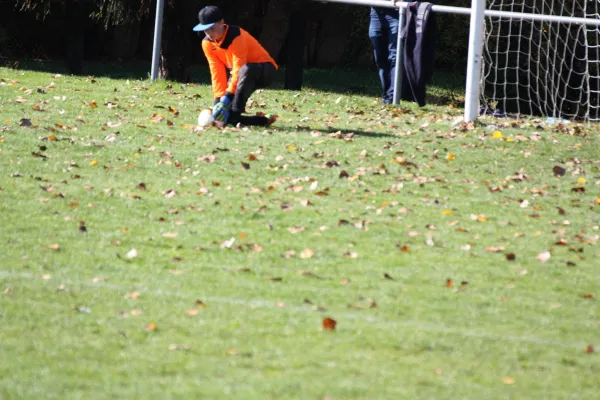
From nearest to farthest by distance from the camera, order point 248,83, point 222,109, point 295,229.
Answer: point 295,229 < point 248,83 < point 222,109

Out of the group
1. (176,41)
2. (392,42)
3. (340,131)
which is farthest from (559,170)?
(176,41)

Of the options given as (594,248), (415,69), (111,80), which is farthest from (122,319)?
(111,80)

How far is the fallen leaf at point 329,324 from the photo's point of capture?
4637mm

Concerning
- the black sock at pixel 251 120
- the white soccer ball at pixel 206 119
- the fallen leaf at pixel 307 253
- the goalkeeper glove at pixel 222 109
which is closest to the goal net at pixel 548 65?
the black sock at pixel 251 120

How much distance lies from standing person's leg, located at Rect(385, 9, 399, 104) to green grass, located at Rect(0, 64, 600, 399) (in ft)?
9.04

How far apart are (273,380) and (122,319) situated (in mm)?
1027

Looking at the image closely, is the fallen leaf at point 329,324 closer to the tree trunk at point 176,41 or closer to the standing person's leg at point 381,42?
the standing person's leg at point 381,42

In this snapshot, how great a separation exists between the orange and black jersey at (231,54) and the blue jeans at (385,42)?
327cm

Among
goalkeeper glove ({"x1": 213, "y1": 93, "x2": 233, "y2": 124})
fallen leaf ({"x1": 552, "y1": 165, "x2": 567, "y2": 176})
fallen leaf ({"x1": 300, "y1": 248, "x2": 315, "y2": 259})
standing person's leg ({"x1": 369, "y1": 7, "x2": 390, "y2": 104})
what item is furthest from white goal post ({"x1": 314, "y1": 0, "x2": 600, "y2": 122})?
fallen leaf ({"x1": 300, "y1": 248, "x2": 315, "y2": 259})

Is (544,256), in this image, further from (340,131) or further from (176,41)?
(176,41)

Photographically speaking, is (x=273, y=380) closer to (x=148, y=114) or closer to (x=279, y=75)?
(x=148, y=114)

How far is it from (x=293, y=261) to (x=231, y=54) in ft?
15.6

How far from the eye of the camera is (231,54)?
1014 cm

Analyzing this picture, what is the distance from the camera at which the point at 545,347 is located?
177 inches
